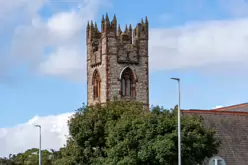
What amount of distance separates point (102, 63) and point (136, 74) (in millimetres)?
4320

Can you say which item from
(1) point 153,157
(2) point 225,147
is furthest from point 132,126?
(2) point 225,147

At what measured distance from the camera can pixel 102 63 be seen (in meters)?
91.9

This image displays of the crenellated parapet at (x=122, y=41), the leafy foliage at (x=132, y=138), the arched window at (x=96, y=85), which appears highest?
the crenellated parapet at (x=122, y=41)

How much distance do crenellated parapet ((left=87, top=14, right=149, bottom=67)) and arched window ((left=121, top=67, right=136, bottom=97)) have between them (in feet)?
4.42

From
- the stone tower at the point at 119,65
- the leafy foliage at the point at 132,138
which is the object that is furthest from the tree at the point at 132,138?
the stone tower at the point at 119,65

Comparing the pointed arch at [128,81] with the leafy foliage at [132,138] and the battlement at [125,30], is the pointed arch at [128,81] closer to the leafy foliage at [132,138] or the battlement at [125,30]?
the battlement at [125,30]

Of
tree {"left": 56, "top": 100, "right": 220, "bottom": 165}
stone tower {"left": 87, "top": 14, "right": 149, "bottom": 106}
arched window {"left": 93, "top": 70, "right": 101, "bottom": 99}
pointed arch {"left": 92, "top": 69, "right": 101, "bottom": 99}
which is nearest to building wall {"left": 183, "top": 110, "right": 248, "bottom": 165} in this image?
tree {"left": 56, "top": 100, "right": 220, "bottom": 165}

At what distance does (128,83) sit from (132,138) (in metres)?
42.4

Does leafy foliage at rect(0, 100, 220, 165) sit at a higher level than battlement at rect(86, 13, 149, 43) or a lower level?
lower

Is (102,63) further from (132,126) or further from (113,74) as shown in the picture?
(132,126)

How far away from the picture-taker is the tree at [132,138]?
4812 centimetres

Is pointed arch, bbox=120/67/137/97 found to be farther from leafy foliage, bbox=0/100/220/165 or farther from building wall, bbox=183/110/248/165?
leafy foliage, bbox=0/100/220/165

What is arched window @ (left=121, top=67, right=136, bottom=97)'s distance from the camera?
299 ft

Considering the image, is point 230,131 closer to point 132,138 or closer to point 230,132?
point 230,132
